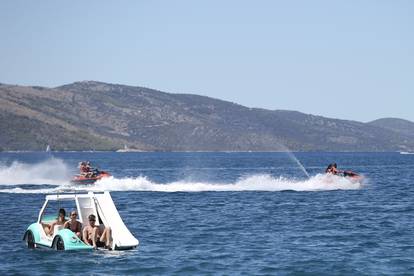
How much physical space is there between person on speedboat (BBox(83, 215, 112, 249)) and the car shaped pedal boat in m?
0.23

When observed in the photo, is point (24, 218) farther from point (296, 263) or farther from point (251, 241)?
point (296, 263)

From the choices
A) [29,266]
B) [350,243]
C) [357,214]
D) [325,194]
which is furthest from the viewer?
[325,194]

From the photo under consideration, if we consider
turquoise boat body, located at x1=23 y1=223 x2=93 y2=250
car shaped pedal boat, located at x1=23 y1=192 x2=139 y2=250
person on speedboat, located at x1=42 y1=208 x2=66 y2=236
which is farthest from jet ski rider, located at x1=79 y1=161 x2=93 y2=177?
turquoise boat body, located at x1=23 y1=223 x2=93 y2=250

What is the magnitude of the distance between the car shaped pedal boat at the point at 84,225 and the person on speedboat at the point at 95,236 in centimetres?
23

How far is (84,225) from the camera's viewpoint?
35500 millimetres

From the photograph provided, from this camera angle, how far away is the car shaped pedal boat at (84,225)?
1300 inches

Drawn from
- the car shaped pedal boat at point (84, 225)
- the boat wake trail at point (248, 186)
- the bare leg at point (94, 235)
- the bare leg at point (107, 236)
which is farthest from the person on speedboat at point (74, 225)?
the boat wake trail at point (248, 186)

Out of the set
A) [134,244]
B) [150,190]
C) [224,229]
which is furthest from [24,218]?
[150,190]

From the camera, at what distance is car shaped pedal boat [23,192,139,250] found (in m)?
33.0

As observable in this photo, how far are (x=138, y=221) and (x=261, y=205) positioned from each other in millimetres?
A: 12566

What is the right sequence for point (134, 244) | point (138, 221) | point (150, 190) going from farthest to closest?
point (150, 190) < point (138, 221) < point (134, 244)

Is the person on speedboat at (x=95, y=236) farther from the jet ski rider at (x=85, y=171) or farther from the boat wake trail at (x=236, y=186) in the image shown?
the jet ski rider at (x=85, y=171)

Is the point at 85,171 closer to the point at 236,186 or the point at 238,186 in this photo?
the point at 236,186

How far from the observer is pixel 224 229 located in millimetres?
40812
